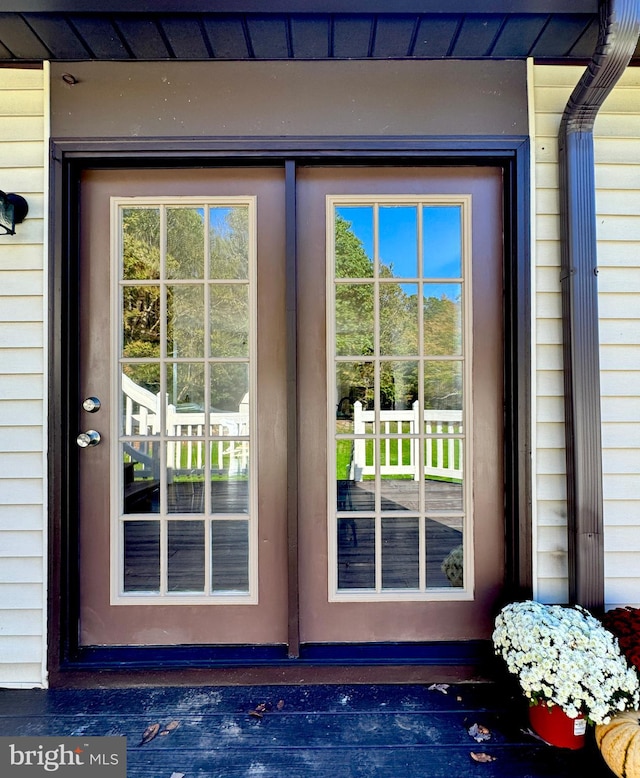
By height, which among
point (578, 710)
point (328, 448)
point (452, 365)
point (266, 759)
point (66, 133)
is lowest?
point (266, 759)

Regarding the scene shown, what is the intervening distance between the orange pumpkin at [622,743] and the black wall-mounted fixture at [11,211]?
8.80ft

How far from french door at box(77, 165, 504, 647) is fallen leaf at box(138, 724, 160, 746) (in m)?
0.31

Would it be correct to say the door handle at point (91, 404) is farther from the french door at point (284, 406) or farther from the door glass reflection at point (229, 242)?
the door glass reflection at point (229, 242)

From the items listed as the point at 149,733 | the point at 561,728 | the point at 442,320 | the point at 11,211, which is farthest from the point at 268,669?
the point at 11,211

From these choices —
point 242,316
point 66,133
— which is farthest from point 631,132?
point 66,133

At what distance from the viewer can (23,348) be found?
70.0 inches

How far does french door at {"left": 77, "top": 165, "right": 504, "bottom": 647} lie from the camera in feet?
6.04

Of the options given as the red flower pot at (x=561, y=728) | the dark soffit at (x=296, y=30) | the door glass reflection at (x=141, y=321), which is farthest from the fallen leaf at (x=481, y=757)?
the dark soffit at (x=296, y=30)

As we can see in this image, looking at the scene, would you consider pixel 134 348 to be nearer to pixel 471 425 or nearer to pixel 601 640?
pixel 471 425

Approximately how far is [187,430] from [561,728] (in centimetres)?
170

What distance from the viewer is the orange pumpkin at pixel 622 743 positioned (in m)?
1.27

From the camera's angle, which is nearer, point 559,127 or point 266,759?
point 266,759

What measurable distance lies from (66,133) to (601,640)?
2677 mm

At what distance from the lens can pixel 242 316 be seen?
189 centimetres
